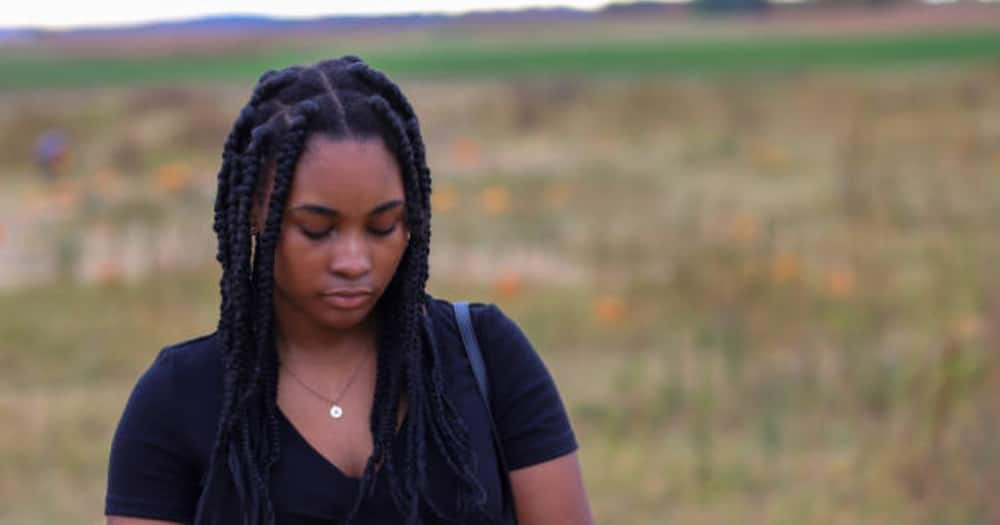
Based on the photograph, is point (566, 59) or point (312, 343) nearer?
point (312, 343)

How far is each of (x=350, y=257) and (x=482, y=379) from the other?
0.27 metres

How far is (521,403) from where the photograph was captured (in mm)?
2357

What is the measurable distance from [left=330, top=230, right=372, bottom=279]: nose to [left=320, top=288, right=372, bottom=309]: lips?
2cm

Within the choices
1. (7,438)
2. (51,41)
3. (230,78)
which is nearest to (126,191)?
(7,438)

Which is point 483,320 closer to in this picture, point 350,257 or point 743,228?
point 350,257

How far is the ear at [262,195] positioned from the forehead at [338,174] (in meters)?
0.04

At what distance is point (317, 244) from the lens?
2.27 m

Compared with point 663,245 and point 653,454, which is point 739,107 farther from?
point 653,454

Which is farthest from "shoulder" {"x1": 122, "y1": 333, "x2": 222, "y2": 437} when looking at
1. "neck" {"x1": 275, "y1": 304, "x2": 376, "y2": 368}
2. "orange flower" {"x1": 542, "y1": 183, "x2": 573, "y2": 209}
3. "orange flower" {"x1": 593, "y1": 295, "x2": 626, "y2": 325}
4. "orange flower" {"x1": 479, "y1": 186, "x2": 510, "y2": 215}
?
"orange flower" {"x1": 542, "y1": 183, "x2": 573, "y2": 209}

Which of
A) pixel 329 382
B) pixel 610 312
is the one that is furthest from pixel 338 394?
pixel 610 312

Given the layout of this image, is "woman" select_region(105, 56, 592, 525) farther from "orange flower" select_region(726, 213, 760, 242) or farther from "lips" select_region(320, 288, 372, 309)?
"orange flower" select_region(726, 213, 760, 242)

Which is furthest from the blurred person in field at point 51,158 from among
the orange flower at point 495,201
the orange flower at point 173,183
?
the orange flower at point 495,201

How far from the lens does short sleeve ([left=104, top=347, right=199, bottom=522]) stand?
2268 millimetres

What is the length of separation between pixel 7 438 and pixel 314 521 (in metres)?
4.82
